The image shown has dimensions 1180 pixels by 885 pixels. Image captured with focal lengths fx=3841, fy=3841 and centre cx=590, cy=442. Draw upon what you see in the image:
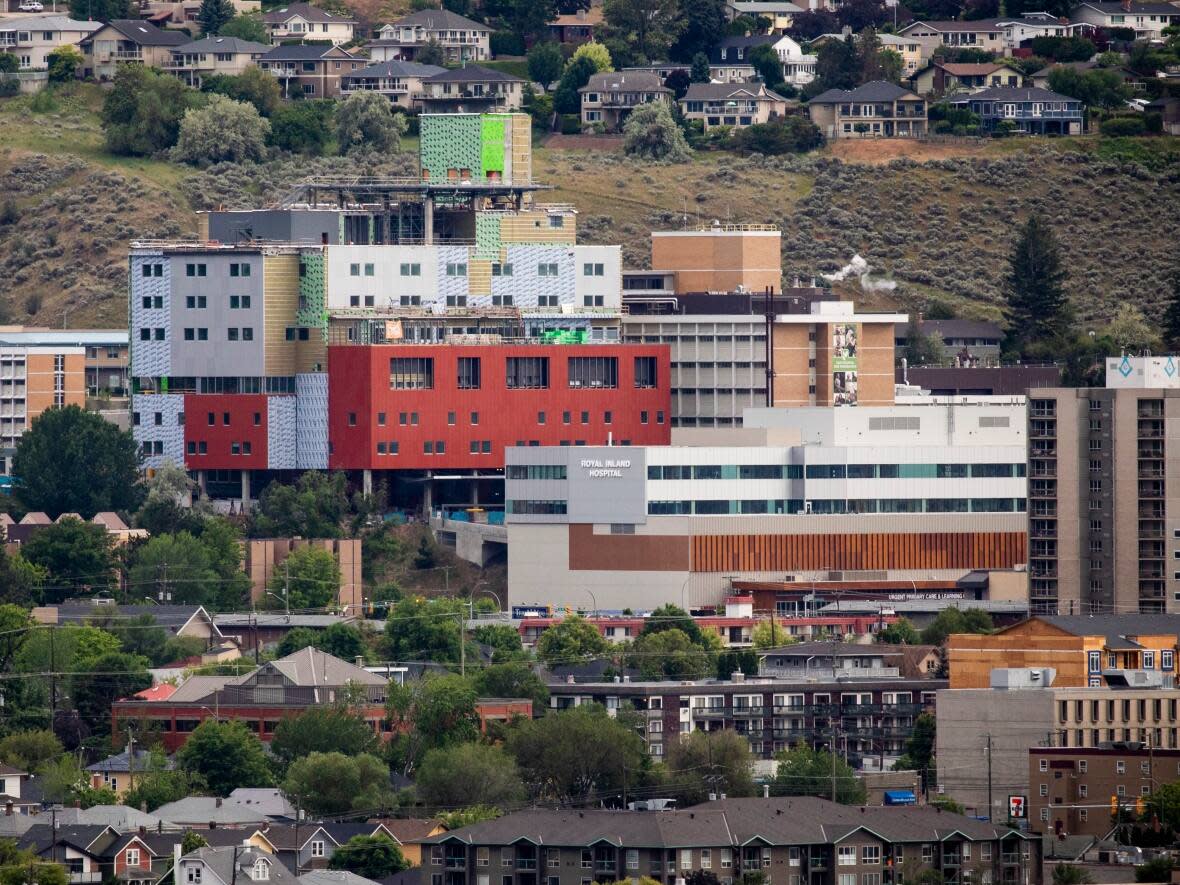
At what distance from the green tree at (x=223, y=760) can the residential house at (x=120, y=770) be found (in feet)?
4.14

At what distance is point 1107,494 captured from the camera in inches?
7032

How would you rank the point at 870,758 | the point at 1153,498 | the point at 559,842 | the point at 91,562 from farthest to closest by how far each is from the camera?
the point at 91,562 < the point at 1153,498 < the point at 870,758 < the point at 559,842

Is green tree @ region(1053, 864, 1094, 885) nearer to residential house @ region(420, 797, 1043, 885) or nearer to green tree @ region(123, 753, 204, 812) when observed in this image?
residential house @ region(420, 797, 1043, 885)

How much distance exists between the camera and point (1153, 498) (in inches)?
6983

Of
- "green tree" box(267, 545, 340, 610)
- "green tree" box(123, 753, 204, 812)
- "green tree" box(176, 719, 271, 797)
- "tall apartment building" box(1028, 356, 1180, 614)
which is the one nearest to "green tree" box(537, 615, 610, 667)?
"green tree" box(267, 545, 340, 610)

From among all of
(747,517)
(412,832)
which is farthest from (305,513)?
(412,832)

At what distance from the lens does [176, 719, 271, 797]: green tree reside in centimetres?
15075

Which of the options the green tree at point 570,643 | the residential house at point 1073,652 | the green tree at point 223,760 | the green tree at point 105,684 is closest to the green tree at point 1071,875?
the residential house at point 1073,652

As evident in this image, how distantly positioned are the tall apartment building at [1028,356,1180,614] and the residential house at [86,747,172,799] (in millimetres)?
46433

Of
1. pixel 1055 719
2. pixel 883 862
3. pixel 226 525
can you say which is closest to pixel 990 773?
pixel 1055 719

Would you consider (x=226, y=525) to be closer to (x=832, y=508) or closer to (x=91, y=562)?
(x=91, y=562)

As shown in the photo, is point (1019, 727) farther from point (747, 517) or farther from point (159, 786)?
point (747, 517)

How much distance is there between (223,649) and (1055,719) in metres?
48.9

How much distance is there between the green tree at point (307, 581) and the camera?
193 metres
